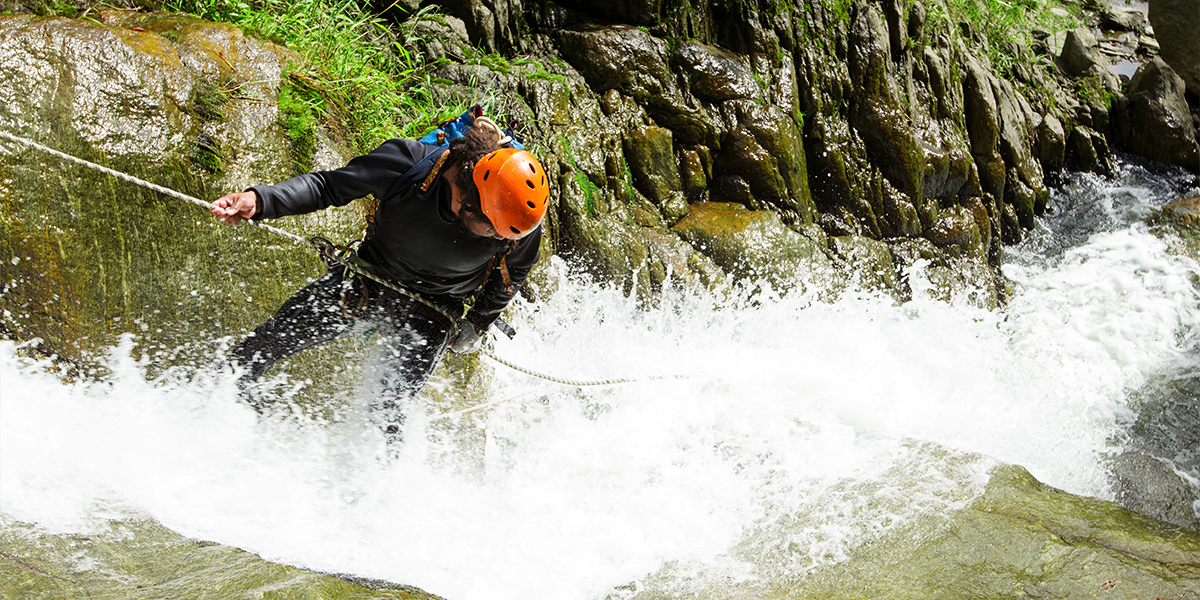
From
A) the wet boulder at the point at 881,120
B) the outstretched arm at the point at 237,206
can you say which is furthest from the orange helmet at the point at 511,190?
the wet boulder at the point at 881,120

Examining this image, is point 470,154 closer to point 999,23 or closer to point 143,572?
point 143,572

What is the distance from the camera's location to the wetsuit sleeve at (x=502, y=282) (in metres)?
3.16

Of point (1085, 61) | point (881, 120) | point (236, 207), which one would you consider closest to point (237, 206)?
point (236, 207)

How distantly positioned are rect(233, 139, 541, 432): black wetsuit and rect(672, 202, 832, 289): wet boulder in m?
2.91

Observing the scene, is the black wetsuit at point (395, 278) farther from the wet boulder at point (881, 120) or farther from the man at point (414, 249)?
the wet boulder at point (881, 120)

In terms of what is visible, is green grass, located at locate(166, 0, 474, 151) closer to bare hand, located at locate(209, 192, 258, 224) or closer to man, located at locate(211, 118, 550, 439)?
man, located at locate(211, 118, 550, 439)

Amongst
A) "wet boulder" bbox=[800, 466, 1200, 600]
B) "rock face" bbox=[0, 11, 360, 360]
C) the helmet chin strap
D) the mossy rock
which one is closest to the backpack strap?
the helmet chin strap

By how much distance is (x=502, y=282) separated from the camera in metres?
3.30

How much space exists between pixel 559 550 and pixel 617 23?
189 inches

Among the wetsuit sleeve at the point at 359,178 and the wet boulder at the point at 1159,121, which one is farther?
the wet boulder at the point at 1159,121

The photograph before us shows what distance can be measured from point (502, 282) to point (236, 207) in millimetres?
1149

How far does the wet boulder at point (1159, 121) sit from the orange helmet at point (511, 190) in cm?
1031

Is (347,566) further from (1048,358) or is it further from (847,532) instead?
(1048,358)

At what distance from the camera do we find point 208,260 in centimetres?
367
